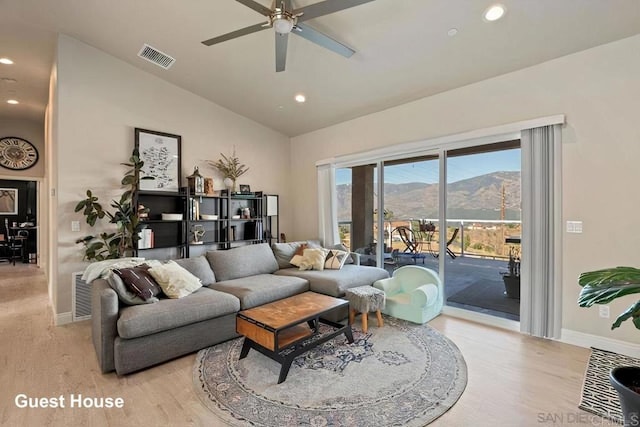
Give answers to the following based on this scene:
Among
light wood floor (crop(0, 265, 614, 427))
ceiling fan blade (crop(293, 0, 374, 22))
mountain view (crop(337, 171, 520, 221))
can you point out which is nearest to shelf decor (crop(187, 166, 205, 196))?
light wood floor (crop(0, 265, 614, 427))

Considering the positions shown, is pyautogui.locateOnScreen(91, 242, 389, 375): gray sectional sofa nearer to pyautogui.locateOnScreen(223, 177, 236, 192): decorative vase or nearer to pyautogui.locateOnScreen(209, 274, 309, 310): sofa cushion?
pyautogui.locateOnScreen(209, 274, 309, 310): sofa cushion

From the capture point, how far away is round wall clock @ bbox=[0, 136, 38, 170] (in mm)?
6609

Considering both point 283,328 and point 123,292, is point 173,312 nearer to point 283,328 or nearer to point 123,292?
point 123,292

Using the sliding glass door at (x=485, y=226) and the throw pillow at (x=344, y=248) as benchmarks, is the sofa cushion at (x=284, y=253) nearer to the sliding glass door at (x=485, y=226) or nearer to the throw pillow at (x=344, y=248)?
the throw pillow at (x=344, y=248)

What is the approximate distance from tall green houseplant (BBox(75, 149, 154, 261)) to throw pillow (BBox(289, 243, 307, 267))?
7.14 ft

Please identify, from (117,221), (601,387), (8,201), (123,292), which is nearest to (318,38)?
(123,292)

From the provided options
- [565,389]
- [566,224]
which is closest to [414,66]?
[566,224]

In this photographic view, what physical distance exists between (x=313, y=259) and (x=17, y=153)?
727cm

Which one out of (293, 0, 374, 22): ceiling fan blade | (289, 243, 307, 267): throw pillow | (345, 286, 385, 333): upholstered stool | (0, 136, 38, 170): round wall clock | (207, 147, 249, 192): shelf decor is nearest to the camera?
(293, 0, 374, 22): ceiling fan blade

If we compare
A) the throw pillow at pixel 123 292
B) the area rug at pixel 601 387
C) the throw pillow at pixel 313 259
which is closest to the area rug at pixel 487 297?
the area rug at pixel 601 387

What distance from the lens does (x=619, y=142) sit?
2.88m

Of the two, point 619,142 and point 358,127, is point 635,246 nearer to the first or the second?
point 619,142

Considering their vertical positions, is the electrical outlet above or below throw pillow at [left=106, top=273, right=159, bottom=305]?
below

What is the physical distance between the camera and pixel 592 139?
9.84ft
